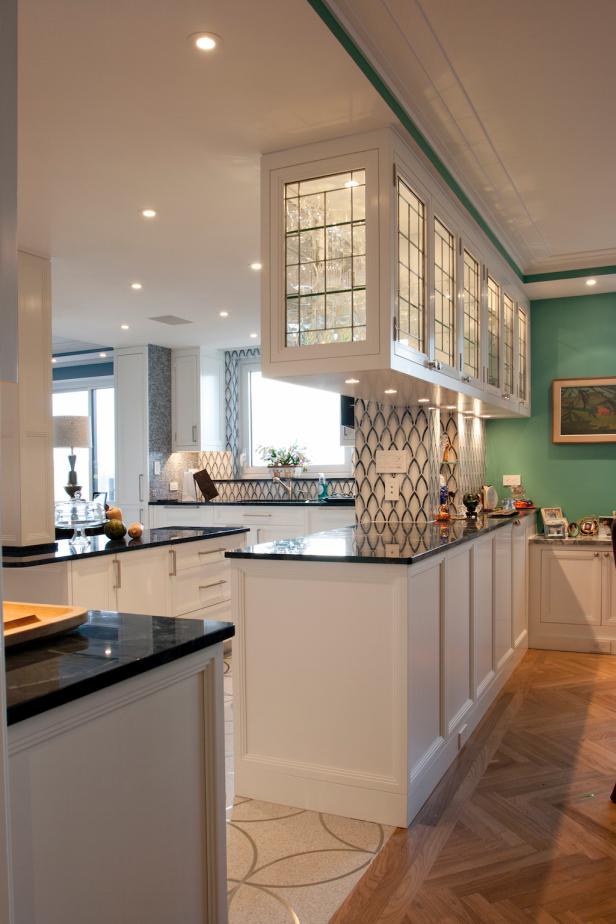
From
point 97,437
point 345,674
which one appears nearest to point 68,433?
point 345,674

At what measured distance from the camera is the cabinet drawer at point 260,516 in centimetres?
673

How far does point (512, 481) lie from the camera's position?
19.0 feet

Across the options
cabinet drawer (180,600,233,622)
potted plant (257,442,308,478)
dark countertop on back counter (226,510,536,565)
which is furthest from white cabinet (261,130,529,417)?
potted plant (257,442,308,478)

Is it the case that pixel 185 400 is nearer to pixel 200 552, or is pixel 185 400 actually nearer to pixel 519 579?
pixel 200 552

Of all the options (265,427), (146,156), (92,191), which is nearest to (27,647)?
(146,156)

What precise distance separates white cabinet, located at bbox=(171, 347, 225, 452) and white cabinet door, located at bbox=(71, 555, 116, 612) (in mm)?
4023

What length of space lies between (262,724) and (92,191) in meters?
2.52

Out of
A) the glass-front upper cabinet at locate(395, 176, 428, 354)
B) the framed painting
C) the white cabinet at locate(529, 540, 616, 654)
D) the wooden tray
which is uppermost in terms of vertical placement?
the glass-front upper cabinet at locate(395, 176, 428, 354)

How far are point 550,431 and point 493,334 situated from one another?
1.41 metres

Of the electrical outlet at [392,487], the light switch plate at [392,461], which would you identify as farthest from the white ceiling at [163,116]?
the electrical outlet at [392,487]

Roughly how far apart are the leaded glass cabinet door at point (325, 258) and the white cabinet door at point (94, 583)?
1510 millimetres

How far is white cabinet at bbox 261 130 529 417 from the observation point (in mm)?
2787

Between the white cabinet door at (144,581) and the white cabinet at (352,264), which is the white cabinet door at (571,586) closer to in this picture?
the white cabinet at (352,264)

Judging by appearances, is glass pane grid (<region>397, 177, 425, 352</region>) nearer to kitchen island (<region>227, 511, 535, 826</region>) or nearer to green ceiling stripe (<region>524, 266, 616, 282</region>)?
kitchen island (<region>227, 511, 535, 826</region>)
